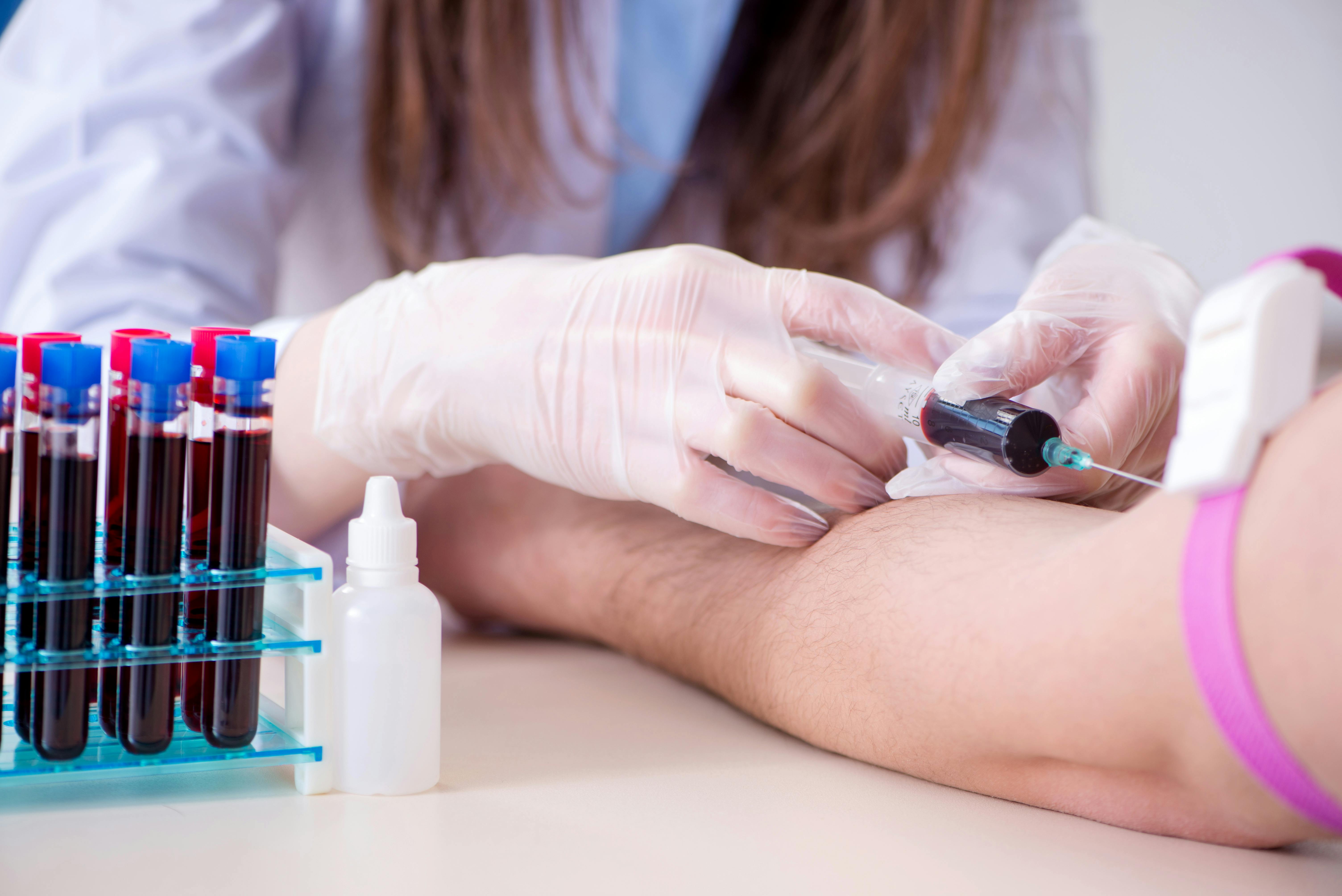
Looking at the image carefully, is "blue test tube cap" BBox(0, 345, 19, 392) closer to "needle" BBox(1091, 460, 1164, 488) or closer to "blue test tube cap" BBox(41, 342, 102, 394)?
"blue test tube cap" BBox(41, 342, 102, 394)

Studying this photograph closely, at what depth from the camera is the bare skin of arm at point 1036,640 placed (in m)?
0.41

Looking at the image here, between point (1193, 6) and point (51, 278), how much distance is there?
7.76ft

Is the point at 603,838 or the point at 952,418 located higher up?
the point at 952,418

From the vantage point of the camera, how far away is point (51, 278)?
1069 millimetres

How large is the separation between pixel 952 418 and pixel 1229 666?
25 centimetres

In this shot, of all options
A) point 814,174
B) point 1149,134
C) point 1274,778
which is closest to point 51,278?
point 814,174

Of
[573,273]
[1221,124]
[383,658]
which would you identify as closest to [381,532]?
[383,658]

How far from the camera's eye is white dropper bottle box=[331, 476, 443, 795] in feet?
1.81

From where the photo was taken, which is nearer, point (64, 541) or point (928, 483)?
point (64, 541)

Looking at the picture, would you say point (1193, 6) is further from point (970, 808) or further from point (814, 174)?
point (970, 808)

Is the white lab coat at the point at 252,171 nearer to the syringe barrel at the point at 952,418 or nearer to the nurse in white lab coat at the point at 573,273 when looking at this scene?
the nurse in white lab coat at the point at 573,273

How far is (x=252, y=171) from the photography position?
47.2 inches

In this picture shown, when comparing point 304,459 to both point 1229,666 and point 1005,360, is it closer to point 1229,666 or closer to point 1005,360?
point 1005,360

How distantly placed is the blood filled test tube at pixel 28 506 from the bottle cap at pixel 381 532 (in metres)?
0.16
